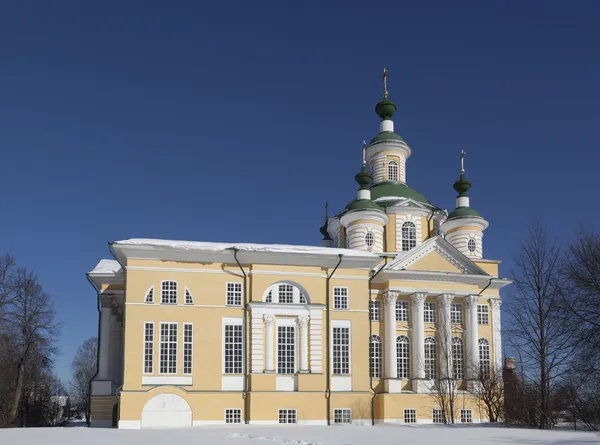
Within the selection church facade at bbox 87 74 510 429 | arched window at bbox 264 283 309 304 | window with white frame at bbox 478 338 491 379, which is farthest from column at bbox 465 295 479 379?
arched window at bbox 264 283 309 304

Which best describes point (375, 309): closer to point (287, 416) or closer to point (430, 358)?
point (430, 358)

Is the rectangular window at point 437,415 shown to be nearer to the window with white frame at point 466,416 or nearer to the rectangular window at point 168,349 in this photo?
the window with white frame at point 466,416

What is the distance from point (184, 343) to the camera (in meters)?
34.0

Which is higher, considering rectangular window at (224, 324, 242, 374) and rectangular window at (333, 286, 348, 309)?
rectangular window at (333, 286, 348, 309)

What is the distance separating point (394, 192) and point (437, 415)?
50.5 feet

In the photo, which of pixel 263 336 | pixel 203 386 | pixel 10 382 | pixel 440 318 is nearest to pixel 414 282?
pixel 440 318

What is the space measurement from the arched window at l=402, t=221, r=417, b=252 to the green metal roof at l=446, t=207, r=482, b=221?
2485 millimetres

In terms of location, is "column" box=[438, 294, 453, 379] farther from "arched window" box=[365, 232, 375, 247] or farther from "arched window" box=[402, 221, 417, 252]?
"arched window" box=[402, 221, 417, 252]

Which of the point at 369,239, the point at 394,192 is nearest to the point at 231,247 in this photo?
the point at 369,239

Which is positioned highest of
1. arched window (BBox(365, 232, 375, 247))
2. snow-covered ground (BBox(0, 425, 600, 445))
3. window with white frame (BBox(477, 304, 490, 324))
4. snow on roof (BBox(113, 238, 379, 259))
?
arched window (BBox(365, 232, 375, 247))

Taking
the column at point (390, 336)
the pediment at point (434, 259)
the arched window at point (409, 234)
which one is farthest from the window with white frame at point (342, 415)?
the arched window at point (409, 234)

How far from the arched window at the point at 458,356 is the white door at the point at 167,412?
14.4 metres

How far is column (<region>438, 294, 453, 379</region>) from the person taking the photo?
1487 inches

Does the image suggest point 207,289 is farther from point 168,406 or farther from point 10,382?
point 10,382
